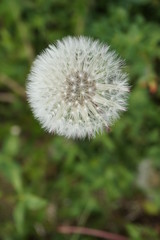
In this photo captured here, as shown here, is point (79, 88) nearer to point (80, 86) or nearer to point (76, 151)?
point (80, 86)

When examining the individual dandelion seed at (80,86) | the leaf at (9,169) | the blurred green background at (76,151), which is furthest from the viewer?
the leaf at (9,169)

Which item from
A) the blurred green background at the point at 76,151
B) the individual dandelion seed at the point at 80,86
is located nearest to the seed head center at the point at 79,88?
the individual dandelion seed at the point at 80,86

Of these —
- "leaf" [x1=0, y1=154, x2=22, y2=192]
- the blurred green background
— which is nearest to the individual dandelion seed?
the blurred green background

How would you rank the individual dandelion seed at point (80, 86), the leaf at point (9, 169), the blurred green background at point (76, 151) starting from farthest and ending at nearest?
the leaf at point (9, 169), the blurred green background at point (76, 151), the individual dandelion seed at point (80, 86)

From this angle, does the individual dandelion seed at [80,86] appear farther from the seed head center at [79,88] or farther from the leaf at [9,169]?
the leaf at [9,169]

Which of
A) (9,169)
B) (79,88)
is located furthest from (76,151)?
(79,88)

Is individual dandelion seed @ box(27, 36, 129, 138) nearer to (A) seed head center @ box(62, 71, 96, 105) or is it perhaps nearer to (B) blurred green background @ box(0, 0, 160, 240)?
(A) seed head center @ box(62, 71, 96, 105)

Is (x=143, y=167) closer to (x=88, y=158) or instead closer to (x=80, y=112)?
(x=88, y=158)
